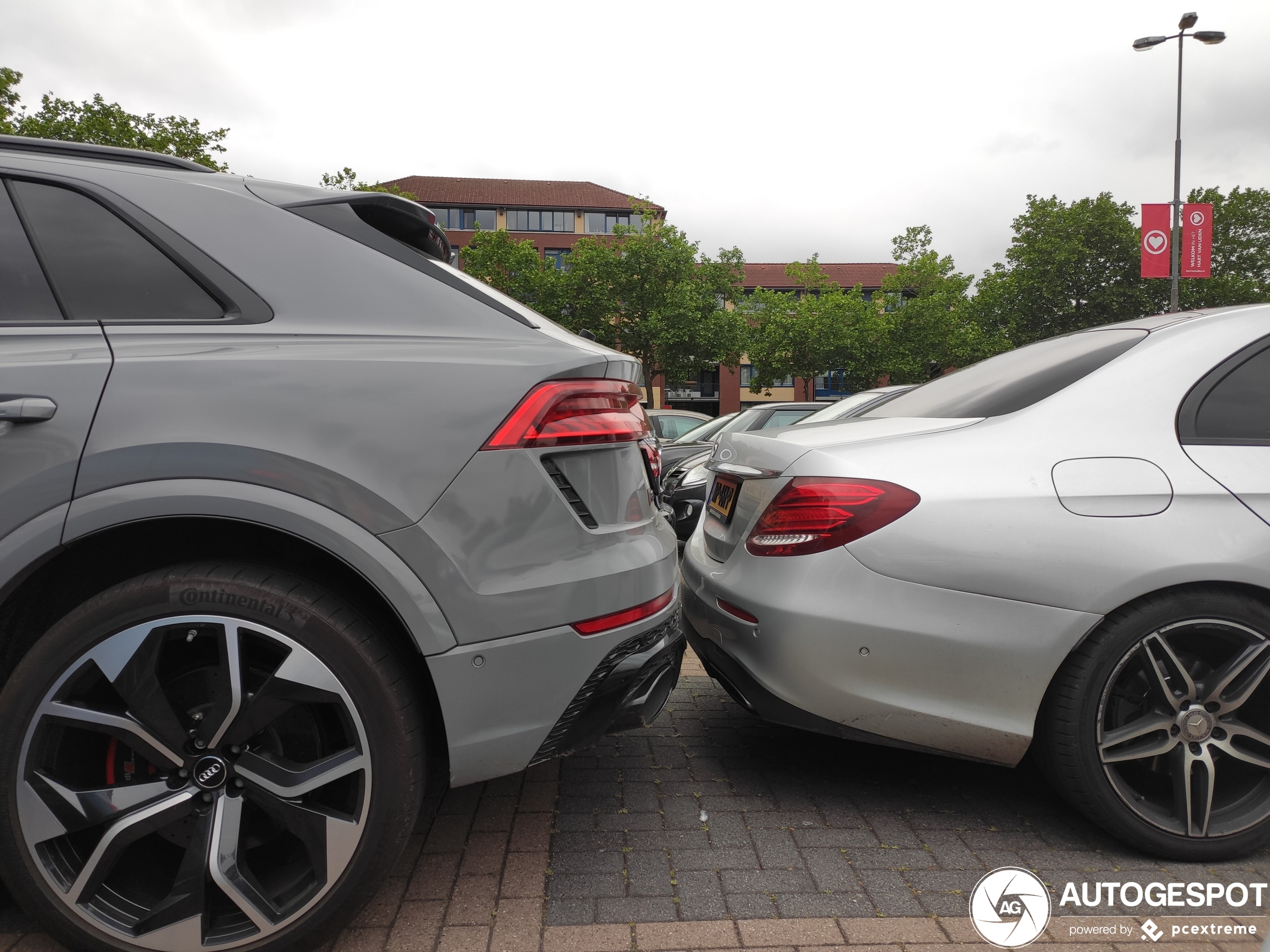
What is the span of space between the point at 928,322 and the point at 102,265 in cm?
4552

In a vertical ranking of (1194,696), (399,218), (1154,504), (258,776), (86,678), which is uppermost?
(399,218)

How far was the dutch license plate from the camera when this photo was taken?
Answer: 2.81 meters

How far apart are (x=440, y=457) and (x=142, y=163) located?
3.87ft

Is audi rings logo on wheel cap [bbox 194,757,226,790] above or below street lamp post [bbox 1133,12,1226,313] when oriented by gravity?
below

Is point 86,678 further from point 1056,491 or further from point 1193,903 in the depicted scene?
point 1193,903

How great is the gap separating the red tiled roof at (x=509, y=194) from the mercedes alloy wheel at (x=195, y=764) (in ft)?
209

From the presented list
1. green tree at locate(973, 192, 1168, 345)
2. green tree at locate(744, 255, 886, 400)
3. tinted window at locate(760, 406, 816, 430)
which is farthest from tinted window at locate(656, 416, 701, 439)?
green tree at locate(973, 192, 1168, 345)

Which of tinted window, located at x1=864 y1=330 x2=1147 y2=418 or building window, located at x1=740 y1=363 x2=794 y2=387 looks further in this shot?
building window, located at x1=740 y1=363 x2=794 y2=387

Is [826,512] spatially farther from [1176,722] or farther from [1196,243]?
[1196,243]

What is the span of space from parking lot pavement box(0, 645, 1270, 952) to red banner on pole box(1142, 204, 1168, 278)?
60.5 feet

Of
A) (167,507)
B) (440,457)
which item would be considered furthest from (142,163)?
(440,457)

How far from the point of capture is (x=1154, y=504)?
2199mm

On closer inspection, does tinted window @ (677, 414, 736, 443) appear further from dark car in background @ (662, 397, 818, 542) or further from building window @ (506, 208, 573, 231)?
building window @ (506, 208, 573, 231)

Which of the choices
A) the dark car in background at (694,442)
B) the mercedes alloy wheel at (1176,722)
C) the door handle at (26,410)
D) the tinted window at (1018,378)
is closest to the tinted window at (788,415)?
the dark car in background at (694,442)
